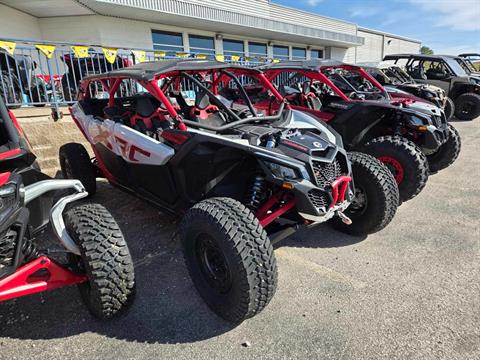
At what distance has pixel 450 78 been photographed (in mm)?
11406

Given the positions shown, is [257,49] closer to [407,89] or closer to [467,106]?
[467,106]

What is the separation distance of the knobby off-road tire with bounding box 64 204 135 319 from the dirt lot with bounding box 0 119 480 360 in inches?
10.2

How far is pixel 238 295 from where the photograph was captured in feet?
7.56

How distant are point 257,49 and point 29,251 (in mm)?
18743

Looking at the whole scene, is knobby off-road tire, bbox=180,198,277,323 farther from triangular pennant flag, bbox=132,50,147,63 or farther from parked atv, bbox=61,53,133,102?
triangular pennant flag, bbox=132,50,147,63

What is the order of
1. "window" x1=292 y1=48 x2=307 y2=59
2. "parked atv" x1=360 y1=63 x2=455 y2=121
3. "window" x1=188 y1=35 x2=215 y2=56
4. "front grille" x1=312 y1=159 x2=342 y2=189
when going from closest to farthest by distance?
"front grille" x1=312 y1=159 x2=342 y2=189 → "parked atv" x1=360 y1=63 x2=455 y2=121 → "window" x1=188 y1=35 x2=215 y2=56 → "window" x1=292 y1=48 x2=307 y2=59

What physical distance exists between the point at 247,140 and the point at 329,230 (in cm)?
165

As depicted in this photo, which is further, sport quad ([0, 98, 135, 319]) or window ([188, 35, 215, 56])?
window ([188, 35, 215, 56])

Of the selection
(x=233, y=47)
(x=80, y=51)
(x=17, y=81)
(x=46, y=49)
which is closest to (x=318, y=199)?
(x=46, y=49)

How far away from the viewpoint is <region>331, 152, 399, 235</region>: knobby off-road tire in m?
3.43

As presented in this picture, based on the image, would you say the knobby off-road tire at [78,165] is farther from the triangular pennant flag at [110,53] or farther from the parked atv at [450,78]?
the parked atv at [450,78]

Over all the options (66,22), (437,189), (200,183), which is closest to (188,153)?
(200,183)

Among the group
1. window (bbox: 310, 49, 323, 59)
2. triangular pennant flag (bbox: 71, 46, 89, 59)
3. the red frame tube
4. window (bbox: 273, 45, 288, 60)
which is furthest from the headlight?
window (bbox: 310, 49, 323, 59)

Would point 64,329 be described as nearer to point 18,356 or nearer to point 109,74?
point 18,356
